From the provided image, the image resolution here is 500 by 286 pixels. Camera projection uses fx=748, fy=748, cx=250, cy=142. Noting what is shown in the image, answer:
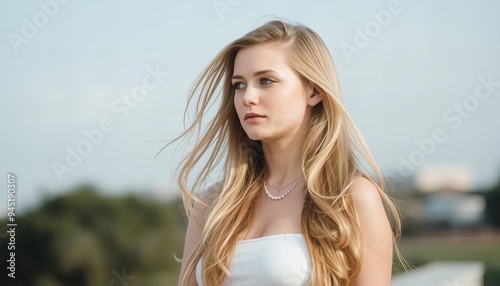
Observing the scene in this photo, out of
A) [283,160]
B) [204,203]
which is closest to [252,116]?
[283,160]

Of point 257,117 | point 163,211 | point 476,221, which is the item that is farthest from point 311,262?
point 476,221

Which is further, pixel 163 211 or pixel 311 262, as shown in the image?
pixel 163 211

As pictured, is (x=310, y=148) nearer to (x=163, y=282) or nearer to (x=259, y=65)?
(x=259, y=65)

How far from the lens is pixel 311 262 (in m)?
2.25

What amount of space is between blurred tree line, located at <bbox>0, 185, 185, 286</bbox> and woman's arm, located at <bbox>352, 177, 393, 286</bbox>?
601 centimetres

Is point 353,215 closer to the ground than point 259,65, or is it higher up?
closer to the ground

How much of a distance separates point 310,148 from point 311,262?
14.8 inches

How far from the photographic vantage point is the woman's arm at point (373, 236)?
88.7 inches

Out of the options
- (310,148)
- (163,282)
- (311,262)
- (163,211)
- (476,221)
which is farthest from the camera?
(476,221)

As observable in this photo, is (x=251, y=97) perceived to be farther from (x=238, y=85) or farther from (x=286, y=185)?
(x=286, y=185)

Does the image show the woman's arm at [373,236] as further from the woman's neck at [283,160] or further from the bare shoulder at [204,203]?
the bare shoulder at [204,203]

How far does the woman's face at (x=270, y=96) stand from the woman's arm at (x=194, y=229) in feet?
1.19

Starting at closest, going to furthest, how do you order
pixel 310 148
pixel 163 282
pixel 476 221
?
pixel 310 148 → pixel 163 282 → pixel 476 221

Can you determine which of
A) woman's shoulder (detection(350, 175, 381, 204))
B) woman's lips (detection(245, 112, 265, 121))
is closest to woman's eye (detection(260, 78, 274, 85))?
woman's lips (detection(245, 112, 265, 121))
